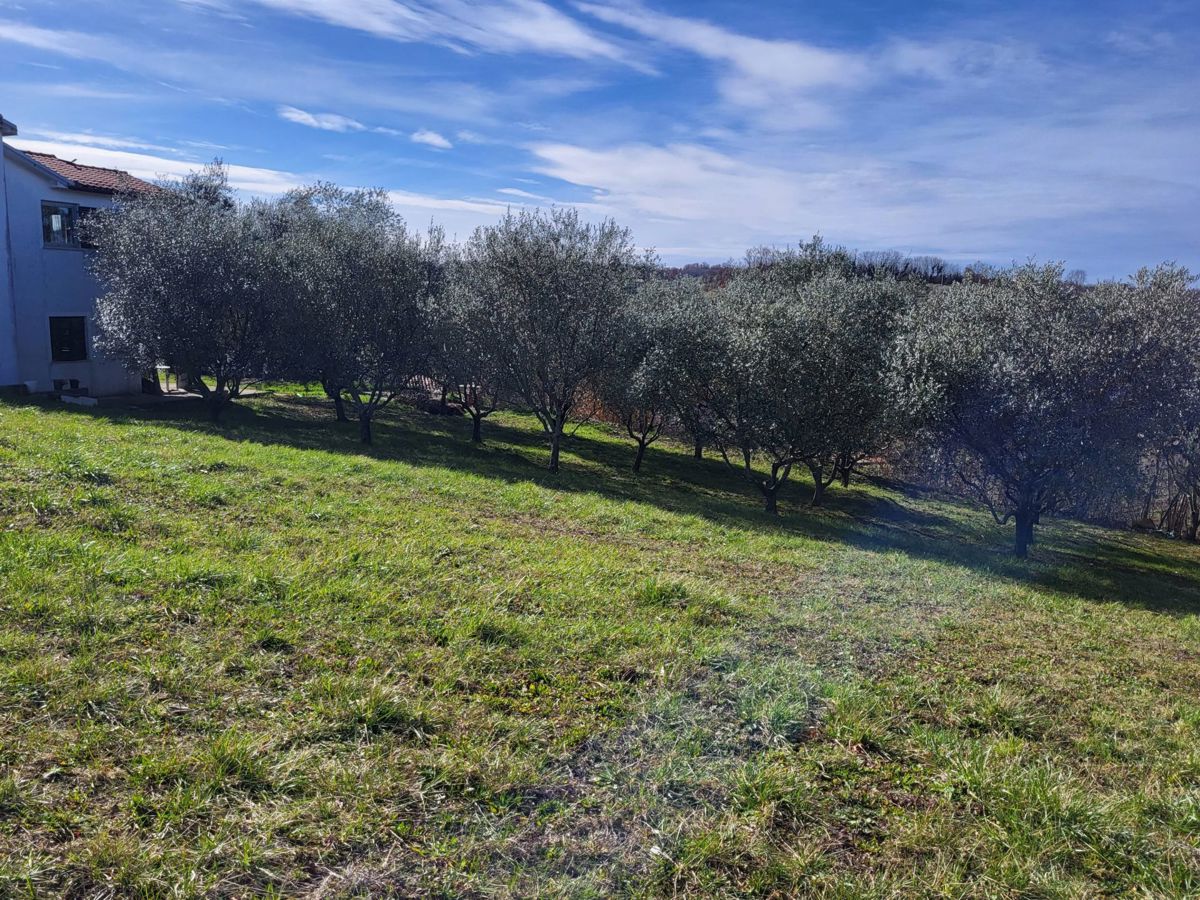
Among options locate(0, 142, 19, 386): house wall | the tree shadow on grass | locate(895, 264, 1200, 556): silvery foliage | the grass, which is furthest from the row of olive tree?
the grass

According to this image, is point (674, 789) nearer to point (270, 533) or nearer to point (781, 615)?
point (781, 615)

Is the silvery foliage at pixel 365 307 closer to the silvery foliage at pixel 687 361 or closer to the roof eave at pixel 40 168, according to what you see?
the silvery foliage at pixel 687 361

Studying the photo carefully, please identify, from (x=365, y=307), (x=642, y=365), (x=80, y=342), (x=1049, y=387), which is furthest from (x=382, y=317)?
(x=1049, y=387)

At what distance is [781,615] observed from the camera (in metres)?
7.54

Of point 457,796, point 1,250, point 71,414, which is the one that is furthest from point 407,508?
point 1,250

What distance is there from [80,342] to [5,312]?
2.45 meters

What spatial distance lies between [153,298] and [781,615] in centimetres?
2203

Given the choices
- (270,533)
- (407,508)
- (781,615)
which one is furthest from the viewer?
(407,508)

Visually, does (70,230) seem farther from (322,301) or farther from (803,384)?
(803,384)

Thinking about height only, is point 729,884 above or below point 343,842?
below

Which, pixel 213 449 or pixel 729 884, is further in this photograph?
pixel 213 449

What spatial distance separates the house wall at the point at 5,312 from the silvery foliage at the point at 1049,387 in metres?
27.3

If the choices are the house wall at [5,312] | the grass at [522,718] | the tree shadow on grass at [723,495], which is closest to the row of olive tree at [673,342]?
the tree shadow on grass at [723,495]

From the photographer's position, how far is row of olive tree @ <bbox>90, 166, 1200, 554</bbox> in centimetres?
1548
